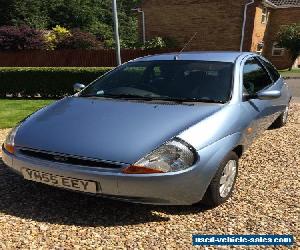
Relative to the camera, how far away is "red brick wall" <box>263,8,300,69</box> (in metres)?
27.1

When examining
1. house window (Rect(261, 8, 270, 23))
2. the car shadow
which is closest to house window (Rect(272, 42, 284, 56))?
house window (Rect(261, 8, 270, 23))

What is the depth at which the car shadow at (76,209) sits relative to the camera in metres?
3.45

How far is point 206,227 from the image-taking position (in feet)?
11.0

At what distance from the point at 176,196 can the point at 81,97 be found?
1914 millimetres

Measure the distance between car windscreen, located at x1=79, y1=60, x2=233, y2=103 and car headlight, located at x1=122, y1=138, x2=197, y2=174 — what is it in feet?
3.21

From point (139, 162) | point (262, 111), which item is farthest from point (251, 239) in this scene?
point (262, 111)

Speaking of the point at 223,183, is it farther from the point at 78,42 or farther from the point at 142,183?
the point at 78,42

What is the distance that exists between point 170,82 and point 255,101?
3.50 feet

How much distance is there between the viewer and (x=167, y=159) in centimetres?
313

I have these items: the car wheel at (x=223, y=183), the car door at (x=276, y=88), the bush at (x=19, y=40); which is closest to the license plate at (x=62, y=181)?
the car wheel at (x=223, y=183)

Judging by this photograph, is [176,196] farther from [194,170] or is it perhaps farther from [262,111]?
[262,111]

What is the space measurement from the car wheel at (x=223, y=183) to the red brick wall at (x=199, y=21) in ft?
74.9

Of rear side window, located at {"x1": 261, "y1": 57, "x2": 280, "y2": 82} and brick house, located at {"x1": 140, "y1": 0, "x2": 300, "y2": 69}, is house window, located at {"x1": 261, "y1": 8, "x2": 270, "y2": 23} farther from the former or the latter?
rear side window, located at {"x1": 261, "y1": 57, "x2": 280, "y2": 82}

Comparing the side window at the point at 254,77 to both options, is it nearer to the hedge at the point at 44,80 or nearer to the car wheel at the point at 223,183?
the car wheel at the point at 223,183
